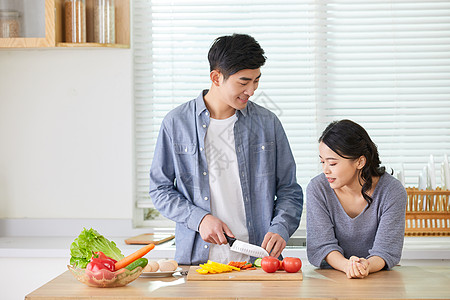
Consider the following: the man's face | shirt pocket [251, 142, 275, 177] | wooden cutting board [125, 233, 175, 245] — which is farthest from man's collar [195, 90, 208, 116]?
wooden cutting board [125, 233, 175, 245]

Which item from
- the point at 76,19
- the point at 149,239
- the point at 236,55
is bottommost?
the point at 149,239

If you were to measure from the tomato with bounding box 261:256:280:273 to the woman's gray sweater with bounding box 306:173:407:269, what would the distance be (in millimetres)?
229

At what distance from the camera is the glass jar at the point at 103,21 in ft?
9.84

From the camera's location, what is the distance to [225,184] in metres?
2.13

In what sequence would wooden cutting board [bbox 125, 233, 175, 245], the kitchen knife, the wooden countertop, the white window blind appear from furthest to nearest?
1. the white window blind
2. wooden cutting board [bbox 125, 233, 175, 245]
3. the kitchen knife
4. the wooden countertop

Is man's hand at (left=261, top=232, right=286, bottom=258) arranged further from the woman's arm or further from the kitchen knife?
the woman's arm

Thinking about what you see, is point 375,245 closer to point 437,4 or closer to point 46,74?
point 437,4

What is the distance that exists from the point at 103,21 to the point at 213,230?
1522 mm

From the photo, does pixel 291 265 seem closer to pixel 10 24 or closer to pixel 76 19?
pixel 76 19

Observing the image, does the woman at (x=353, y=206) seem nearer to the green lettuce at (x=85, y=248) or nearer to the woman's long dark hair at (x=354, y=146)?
the woman's long dark hair at (x=354, y=146)

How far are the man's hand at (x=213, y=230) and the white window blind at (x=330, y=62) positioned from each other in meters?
1.27

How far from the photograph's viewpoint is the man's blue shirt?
212cm

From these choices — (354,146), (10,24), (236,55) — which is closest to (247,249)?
(354,146)

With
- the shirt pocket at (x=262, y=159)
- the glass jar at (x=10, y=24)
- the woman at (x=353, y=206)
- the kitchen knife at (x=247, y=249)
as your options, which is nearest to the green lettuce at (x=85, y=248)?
the kitchen knife at (x=247, y=249)
